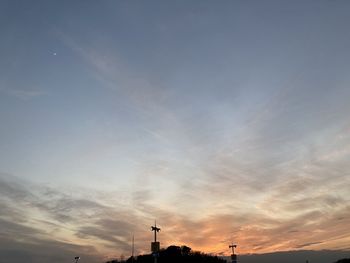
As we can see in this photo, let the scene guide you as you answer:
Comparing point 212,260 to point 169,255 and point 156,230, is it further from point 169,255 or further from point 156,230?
point 156,230

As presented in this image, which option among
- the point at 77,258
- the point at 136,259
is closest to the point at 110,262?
the point at 136,259

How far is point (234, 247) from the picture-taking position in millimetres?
109812

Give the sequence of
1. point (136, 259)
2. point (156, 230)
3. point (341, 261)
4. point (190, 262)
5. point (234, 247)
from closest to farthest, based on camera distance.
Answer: point (156, 230) → point (234, 247) → point (190, 262) → point (136, 259) → point (341, 261)

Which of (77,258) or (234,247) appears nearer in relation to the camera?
(77,258)

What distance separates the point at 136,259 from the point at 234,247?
45.1m

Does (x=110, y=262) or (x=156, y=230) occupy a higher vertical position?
(x=110, y=262)

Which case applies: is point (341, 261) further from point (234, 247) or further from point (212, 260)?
point (234, 247)

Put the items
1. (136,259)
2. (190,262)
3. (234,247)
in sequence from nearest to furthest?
(234,247) < (190,262) < (136,259)

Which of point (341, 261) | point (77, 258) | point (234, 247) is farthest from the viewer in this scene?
point (341, 261)

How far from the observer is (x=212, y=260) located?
130750mm

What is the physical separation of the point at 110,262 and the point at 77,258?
5448 cm

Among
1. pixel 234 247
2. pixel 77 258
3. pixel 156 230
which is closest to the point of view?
pixel 156 230

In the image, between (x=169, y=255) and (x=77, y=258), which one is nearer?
(x=77, y=258)

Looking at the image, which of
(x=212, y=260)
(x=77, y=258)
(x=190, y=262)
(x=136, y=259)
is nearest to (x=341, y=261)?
(x=212, y=260)
